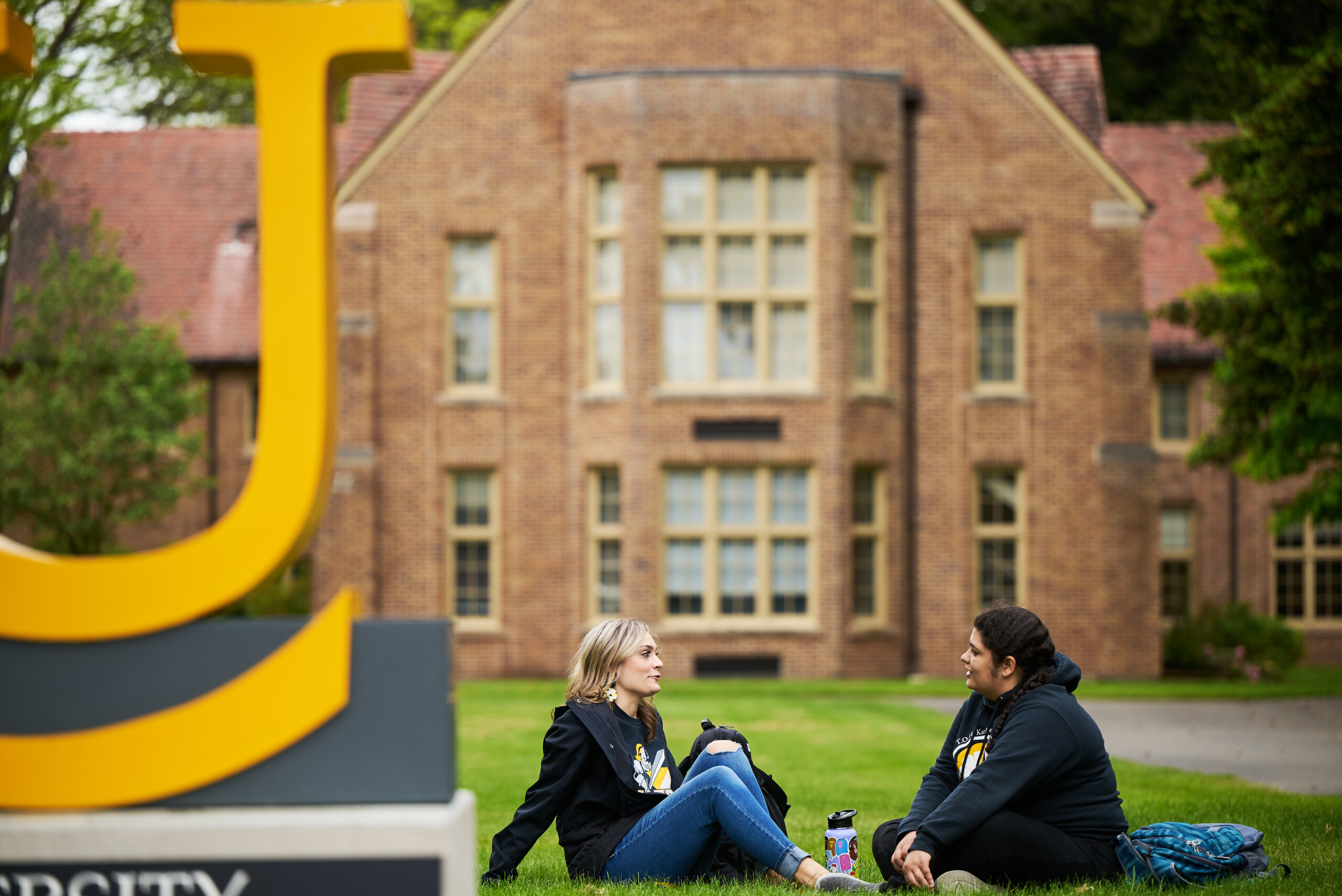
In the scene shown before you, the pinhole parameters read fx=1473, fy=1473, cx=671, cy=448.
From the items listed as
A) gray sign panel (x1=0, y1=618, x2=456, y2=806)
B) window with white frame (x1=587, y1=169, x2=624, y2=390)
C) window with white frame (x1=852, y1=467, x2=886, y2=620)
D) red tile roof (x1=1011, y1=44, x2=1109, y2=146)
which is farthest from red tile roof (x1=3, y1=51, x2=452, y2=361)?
gray sign panel (x1=0, y1=618, x2=456, y2=806)

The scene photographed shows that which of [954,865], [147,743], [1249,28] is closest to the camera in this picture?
[147,743]

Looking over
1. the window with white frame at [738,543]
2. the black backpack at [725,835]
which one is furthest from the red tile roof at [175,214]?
the black backpack at [725,835]

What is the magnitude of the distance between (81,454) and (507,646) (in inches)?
281

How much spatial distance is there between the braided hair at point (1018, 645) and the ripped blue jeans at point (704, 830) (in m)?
0.95

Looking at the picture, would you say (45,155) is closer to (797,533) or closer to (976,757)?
(797,533)

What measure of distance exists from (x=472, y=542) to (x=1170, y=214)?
1497 centimetres

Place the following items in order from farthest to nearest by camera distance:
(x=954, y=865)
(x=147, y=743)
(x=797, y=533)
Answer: (x=797, y=533)
(x=954, y=865)
(x=147, y=743)

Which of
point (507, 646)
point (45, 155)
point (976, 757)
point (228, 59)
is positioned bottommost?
point (507, 646)

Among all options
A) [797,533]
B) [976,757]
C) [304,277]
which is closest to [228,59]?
[304,277]

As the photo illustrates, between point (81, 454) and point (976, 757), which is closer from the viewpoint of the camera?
point (976, 757)

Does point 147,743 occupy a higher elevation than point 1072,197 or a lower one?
lower

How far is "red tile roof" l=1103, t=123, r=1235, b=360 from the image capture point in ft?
88.7

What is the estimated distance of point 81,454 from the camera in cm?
2250

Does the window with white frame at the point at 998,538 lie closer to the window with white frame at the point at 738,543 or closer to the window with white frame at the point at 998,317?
the window with white frame at the point at 998,317
